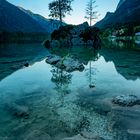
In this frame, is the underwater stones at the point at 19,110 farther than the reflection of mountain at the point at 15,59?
No

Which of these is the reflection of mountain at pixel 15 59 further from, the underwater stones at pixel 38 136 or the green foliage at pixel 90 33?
the green foliage at pixel 90 33

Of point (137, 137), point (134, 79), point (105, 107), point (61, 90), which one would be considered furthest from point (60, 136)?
Result: point (134, 79)

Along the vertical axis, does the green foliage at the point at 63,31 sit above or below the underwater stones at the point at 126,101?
above

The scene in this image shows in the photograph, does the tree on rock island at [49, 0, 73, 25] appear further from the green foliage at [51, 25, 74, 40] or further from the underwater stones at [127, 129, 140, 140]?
the underwater stones at [127, 129, 140, 140]

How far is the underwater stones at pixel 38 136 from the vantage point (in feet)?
20.7

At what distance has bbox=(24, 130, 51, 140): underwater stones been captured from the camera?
6.30 metres

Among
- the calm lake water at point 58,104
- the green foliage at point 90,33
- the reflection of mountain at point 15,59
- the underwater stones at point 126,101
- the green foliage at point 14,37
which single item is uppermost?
the green foliage at point 90,33

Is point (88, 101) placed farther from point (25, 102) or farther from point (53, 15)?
point (53, 15)

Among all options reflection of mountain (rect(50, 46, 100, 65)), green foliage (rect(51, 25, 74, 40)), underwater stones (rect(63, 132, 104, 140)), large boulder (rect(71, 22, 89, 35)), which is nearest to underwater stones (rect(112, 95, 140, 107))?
underwater stones (rect(63, 132, 104, 140))

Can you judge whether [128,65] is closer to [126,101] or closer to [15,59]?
[126,101]

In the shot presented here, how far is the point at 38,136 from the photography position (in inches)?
251

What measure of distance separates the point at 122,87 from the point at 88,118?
16.2ft

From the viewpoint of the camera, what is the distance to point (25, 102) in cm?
974

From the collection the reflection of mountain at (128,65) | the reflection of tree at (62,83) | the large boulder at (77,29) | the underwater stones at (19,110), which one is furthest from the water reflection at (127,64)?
the large boulder at (77,29)
